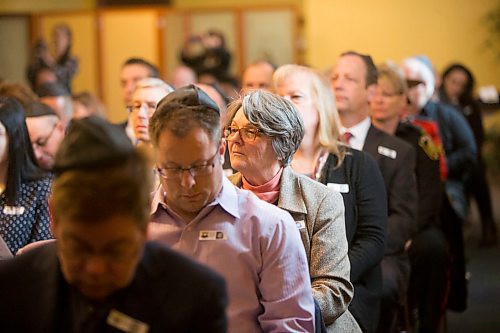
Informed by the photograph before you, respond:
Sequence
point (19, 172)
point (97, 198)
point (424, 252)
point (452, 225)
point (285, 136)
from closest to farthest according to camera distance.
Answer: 1. point (97, 198)
2. point (285, 136)
3. point (19, 172)
4. point (424, 252)
5. point (452, 225)

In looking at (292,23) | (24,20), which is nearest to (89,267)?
(292,23)

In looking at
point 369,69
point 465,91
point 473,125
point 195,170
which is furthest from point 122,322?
point 465,91

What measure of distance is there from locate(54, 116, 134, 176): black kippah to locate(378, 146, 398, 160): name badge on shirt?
322 centimetres

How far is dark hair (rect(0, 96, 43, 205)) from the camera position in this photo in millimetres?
3957

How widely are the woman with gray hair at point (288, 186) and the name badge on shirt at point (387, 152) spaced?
1512 mm

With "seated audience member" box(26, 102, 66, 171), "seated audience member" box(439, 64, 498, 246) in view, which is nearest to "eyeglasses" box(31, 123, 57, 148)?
"seated audience member" box(26, 102, 66, 171)

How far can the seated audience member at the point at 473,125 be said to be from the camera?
29.9 ft

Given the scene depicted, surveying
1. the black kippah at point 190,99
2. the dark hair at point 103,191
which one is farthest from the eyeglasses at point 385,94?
the dark hair at point 103,191

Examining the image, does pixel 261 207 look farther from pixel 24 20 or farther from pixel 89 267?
pixel 24 20

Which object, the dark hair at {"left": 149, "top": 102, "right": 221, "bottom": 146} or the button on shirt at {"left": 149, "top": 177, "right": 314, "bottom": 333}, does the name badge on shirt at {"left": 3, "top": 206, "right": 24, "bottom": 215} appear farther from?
the dark hair at {"left": 149, "top": 102, "right": 221, "bottom": 146}

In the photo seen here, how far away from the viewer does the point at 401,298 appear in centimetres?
479

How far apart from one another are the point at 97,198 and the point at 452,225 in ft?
14.6

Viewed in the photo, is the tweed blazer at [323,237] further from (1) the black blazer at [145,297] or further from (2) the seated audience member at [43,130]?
(2) the seated audience member at [43,130]

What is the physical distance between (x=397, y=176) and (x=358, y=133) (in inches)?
11.5
